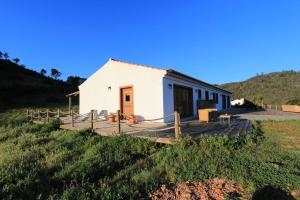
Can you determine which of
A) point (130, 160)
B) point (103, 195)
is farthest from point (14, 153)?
point (103, 195)

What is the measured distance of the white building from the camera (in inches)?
524

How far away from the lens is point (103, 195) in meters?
5.24

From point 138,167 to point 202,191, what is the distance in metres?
2.14

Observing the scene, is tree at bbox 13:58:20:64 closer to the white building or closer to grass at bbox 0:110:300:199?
the white building

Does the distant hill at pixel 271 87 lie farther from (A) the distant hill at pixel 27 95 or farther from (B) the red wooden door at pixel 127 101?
(A) the distant hill at pixel 27 95

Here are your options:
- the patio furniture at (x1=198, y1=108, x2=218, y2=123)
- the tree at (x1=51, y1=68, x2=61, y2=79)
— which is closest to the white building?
the patio furniture at (x1=198, y1=108, x2=218, y2=123)

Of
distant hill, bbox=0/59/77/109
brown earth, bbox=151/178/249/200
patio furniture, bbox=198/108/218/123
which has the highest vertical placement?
distant hill, bbox=0/59/77/109

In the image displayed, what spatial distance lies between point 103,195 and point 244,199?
9.81ft

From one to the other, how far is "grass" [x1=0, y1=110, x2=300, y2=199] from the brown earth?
0.65 ft

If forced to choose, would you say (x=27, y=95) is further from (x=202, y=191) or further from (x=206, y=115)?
Answer: (x=202, y=191)

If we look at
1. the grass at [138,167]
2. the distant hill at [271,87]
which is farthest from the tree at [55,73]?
the grass at [138,167]

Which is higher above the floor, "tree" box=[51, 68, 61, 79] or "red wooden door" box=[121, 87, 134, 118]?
"tree" box=[51, 68, 61, 79]

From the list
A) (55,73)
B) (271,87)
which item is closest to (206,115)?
(271,87)

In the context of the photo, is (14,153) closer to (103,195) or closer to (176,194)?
(103,195)
